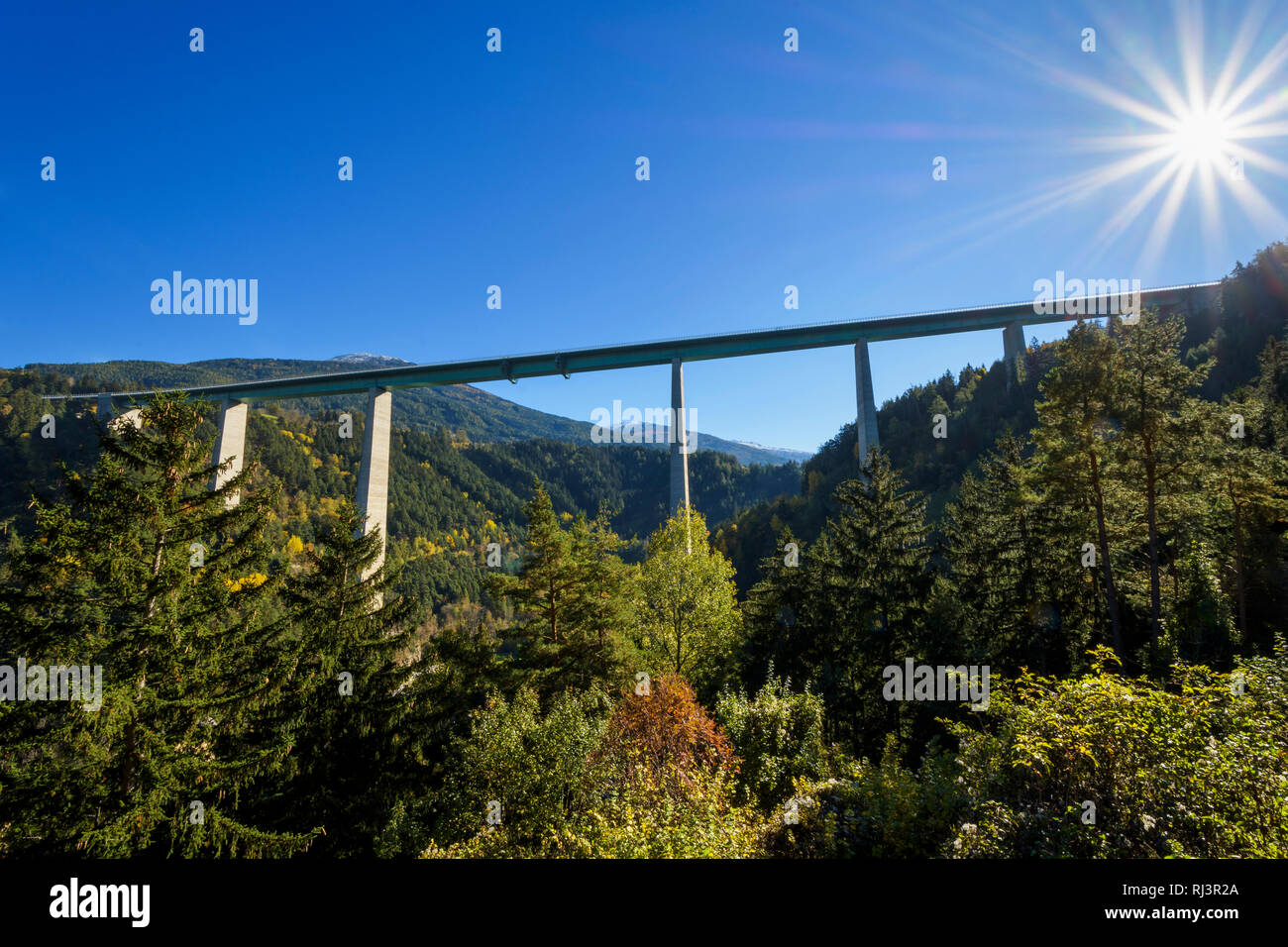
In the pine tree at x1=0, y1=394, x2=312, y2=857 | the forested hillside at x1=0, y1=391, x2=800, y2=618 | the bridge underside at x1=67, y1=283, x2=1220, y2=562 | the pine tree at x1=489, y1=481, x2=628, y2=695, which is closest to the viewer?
the pine tree at x1=0, y1=394, x2=312, y2=857

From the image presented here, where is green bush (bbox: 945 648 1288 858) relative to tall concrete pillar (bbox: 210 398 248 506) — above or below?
below

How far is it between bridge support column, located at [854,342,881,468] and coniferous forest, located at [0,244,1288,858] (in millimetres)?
21076

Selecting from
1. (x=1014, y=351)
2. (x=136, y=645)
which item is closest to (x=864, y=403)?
(x=1014, y=351)

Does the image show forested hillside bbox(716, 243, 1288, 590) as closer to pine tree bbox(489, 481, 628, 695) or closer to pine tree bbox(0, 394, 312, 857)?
pine tree bbox(489, 481, 628, 695)

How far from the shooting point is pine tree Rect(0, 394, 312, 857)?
400 inches

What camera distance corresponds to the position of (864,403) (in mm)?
44344

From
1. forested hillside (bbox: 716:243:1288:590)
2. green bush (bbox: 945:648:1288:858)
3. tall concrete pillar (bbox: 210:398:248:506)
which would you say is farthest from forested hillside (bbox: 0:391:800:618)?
green bush (bbox: 945:648:1288:858)

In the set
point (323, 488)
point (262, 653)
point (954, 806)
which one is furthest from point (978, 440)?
point (323, 488)

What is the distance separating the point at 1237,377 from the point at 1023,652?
147ft

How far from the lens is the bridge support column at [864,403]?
44.2m

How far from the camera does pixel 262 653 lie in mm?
13883

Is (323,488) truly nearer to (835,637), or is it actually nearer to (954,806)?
(835,637)

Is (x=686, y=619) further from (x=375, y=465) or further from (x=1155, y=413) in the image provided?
(x=375, y=465)

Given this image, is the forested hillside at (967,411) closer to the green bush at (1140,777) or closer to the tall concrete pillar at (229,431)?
the green bush at (1140,777)
